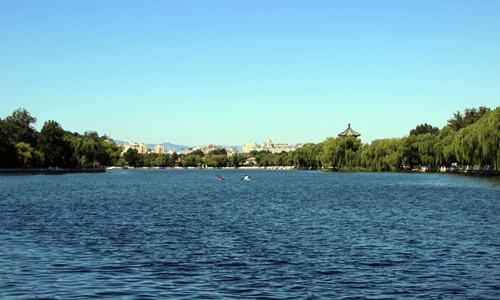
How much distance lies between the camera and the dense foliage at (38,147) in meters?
101

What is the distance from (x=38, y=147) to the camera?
11081 centimetres

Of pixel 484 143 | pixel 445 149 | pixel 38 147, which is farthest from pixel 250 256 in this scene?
pixel 38 147

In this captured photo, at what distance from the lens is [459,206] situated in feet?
110

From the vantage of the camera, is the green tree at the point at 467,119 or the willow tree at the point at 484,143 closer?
the willow tree at the point at 484,143

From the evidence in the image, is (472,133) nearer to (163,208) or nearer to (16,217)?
(163,208)

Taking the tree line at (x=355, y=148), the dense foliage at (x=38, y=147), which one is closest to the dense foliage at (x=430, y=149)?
the tree line at (x=355, y=148)

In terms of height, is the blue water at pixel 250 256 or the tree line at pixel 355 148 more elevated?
the tree line at pixel 355 148

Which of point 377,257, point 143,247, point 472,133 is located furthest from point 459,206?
point 472,133

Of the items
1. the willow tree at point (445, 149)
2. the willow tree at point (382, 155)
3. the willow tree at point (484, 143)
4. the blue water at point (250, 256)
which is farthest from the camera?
the willow tree at point (382, 155)

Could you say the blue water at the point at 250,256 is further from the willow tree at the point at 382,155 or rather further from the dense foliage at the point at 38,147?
the dense foliage at the point at 38,147

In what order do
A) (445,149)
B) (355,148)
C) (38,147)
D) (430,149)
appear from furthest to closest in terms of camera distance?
(355,148)
(38,147)
(430,149)
(445,149)

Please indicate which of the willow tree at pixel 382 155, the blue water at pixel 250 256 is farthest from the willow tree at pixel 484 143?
the blue water at pixel 250 256

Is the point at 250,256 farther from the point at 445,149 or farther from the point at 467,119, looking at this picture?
the point at 467,119

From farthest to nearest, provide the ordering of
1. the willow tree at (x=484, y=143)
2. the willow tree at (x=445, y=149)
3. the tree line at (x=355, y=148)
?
the willow tree at (x=445, y=149) → the tree line at (x=355, y=148) → the willow tree at (x=484, y=143)
